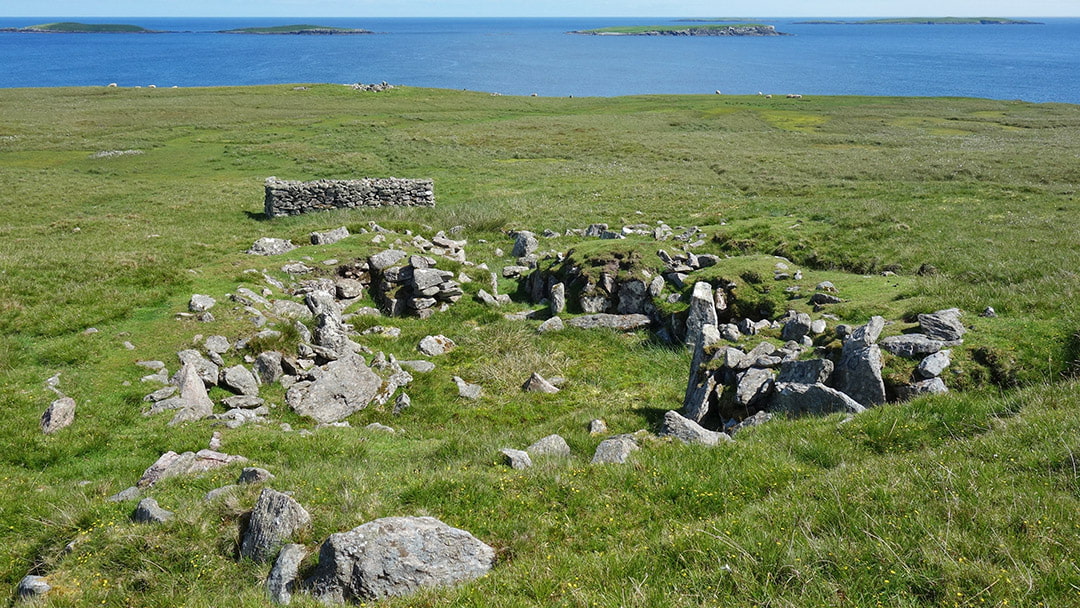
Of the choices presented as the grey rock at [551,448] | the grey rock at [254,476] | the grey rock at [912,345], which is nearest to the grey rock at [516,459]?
the grey rock at [551,448]

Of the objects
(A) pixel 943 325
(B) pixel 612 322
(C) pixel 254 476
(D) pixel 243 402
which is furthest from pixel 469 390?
(A) pixel 943 325

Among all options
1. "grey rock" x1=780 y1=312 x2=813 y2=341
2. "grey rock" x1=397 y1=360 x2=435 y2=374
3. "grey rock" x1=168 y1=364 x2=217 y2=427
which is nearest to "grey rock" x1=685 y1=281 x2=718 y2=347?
"grey rock" x1=780 y1=312 x2=813 y2=341

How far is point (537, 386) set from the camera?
51.0 feet

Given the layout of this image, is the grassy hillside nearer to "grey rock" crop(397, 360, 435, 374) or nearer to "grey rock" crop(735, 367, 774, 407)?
"grey rock" crop(397, 360, 435, 374)

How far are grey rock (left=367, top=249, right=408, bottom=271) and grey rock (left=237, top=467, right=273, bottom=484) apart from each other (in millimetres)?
13747

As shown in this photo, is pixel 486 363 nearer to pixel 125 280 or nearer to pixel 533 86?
pixel 125 280

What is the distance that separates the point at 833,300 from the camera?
53.0 ft

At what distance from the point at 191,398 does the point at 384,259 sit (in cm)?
1043

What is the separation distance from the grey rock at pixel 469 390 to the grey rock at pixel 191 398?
5304mm

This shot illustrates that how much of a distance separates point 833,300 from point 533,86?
160 meters

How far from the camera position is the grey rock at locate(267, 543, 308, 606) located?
6893 millimetres

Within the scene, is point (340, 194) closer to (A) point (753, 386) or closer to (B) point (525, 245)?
(B) point (525, 245)

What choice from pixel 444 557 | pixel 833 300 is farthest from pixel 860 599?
pixel 833 300

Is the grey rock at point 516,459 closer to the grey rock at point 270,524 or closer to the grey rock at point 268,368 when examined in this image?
the grey rock at point 270,524
